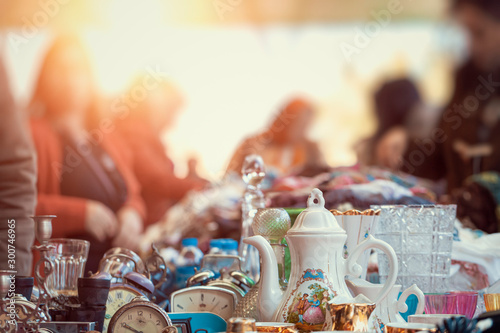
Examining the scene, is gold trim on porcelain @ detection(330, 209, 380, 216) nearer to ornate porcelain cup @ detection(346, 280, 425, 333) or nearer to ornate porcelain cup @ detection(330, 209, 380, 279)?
ornate porcelain cup @ detection(330, 209, 380, 279)

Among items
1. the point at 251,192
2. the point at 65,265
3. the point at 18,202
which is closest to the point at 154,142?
the point at 18,202

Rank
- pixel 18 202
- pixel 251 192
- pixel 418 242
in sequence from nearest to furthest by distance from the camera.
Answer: pixel 418 242
pixel 251 192
pixel 18 202

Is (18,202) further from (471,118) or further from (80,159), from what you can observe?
(471,118)

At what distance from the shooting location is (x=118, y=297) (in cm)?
138

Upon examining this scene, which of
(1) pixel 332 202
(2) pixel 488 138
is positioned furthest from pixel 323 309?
(2) pixel 488 138

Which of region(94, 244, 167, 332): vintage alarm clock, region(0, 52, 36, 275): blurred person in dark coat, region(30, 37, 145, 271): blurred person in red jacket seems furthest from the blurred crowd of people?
region(94, 244, 167, 332): vintage alarm clock

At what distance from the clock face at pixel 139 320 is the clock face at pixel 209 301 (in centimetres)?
18

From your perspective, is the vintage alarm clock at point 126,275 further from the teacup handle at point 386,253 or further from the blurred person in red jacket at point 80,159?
the blurred person in red jacket at point 80,159

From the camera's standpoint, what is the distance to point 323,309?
119 centimetres

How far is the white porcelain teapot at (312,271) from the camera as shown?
3.92ft

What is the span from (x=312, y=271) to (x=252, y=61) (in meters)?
3.31

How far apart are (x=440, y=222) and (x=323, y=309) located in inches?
19.1

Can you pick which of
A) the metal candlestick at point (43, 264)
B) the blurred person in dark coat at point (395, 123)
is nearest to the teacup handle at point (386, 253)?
the metal candlestick at point (43, 264)

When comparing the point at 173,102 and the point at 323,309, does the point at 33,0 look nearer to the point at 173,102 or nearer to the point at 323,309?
the point at 173,102
